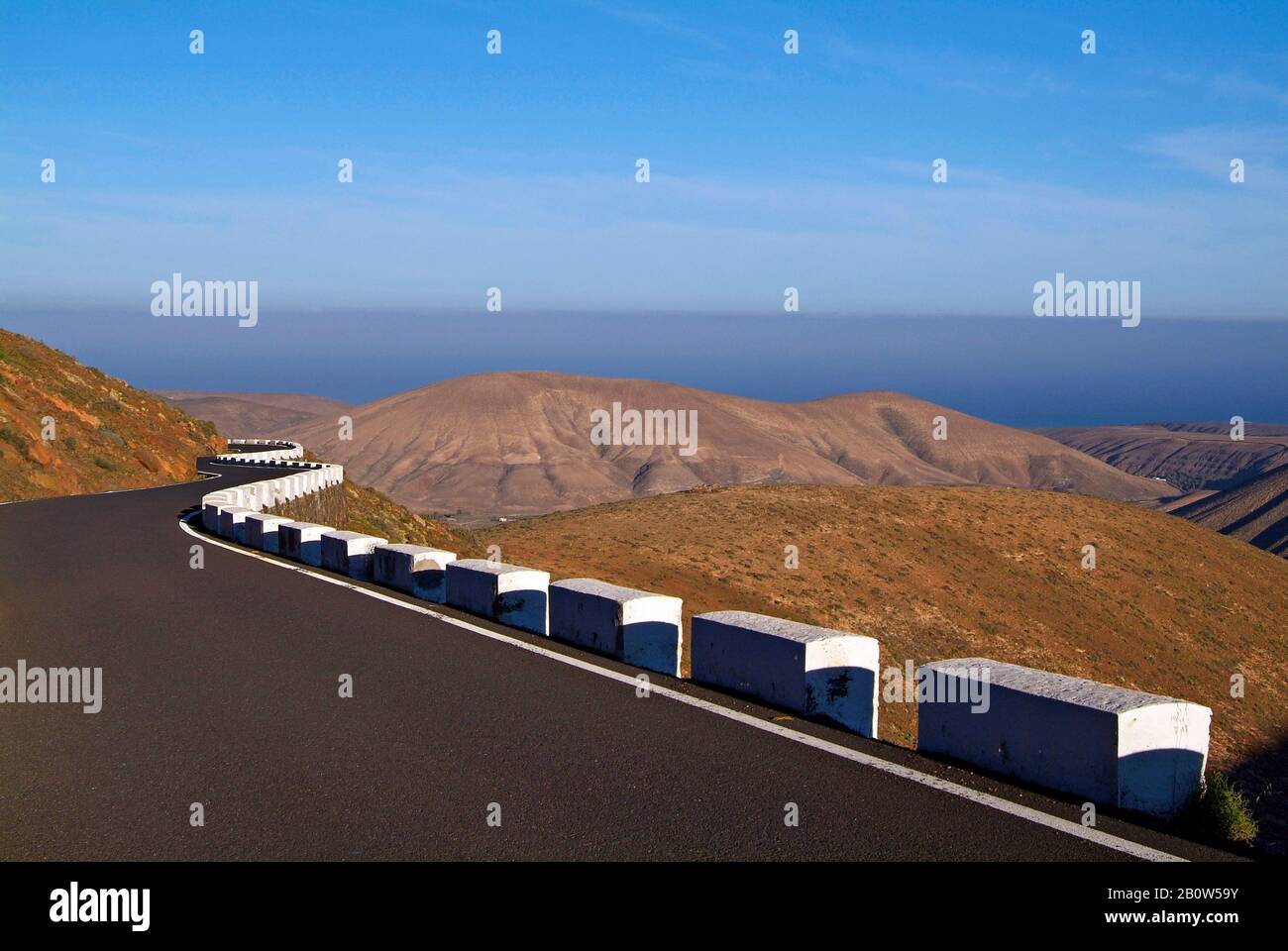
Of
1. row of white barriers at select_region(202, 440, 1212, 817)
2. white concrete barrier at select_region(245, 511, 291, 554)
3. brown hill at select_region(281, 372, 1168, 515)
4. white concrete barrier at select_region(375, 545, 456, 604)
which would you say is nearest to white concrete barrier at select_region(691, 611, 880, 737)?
row of white barriers at select_region(202, 440, 1212, 817)

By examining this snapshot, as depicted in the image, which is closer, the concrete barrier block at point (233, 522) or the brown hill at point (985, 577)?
the concrete barrier block at point (233, 522)

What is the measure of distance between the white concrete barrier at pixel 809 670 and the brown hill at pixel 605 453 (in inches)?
4646

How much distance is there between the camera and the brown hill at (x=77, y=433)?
103ft

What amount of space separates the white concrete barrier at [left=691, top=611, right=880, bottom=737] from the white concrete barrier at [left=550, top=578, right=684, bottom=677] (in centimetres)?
101

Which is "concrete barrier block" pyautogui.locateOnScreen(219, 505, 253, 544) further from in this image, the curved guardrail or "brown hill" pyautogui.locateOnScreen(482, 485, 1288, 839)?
"brown hill" pyautogui.locateOnScreen(482, 485, 1288, 839)

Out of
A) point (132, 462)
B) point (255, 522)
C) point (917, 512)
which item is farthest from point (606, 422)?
point (255, 522)

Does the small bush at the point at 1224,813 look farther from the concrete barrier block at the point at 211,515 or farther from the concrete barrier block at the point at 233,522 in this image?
the concrete barrier block at the point at 211,515

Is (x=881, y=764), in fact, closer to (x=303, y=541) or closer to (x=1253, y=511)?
(x=303, y=541)

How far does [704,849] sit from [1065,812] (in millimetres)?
1765

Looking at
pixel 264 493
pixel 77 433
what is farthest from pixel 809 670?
pixel 77 433

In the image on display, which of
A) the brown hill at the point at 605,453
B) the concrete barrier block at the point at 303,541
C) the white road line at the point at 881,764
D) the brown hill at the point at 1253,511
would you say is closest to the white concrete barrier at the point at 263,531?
the concrete barrier block at the point at 303,541

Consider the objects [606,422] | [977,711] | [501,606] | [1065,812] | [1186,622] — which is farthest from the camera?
[606,422]
